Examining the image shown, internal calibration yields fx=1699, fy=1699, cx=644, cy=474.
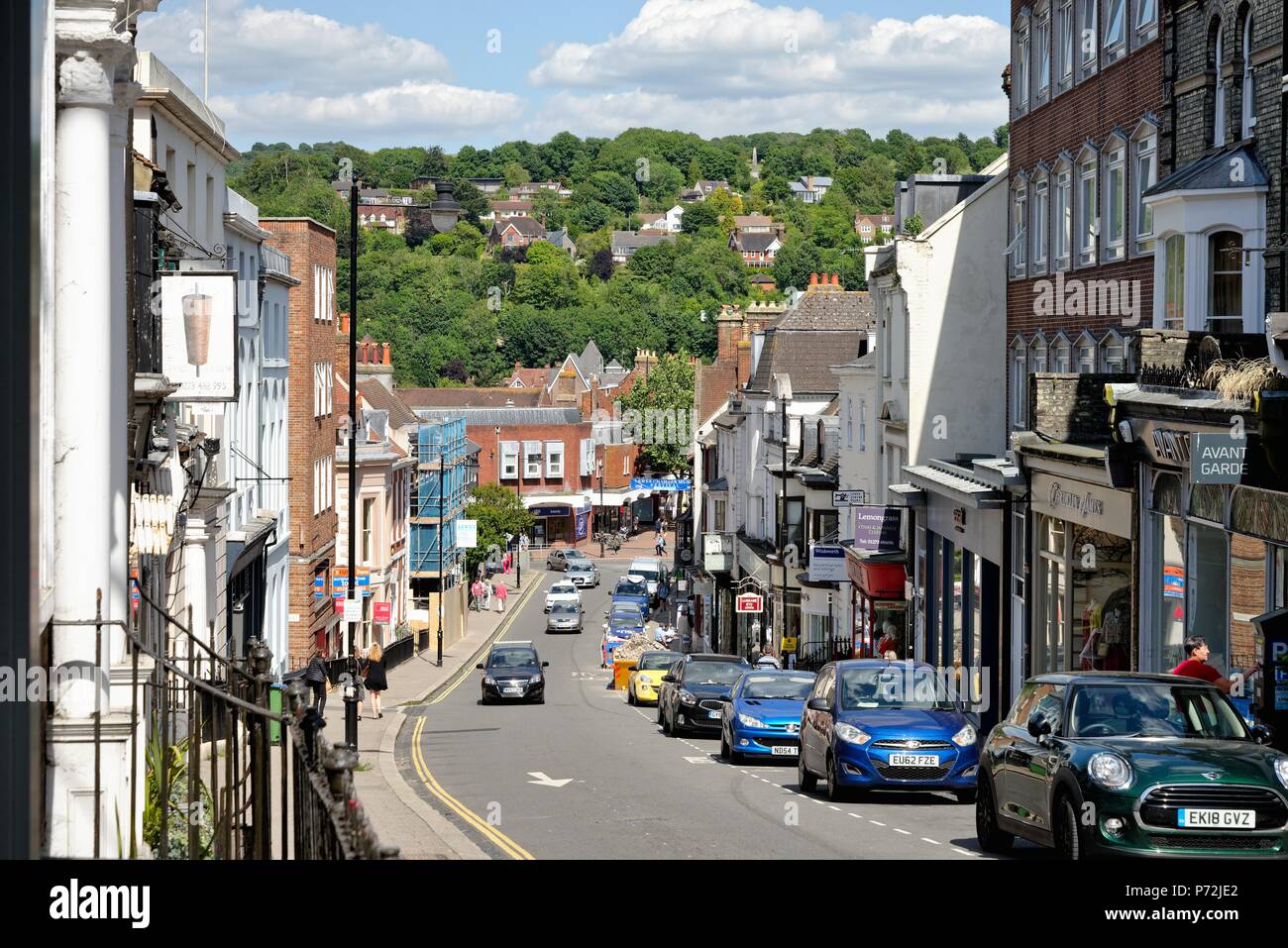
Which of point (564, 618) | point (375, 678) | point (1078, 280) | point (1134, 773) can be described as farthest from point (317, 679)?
point (564, 618)

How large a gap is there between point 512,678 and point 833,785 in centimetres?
2212

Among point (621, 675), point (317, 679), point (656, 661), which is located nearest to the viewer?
point (317, 679)

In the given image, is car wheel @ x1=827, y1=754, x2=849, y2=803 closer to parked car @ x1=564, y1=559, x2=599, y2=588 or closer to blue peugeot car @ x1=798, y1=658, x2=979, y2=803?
blue peugeot car @ x1=798, y1=658, x2=979, y2=803

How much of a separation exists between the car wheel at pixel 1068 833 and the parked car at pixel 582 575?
85.2 meters

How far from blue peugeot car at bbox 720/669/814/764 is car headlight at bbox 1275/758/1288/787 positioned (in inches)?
489

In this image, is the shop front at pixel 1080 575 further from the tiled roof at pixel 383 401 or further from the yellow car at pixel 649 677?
the tiled roof at pixel 383 401

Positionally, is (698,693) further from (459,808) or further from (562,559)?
(562,559)

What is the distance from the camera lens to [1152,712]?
44.1 ft

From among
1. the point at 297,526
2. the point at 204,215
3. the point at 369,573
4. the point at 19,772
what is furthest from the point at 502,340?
the point at 19,772

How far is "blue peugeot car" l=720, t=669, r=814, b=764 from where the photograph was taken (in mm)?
24953

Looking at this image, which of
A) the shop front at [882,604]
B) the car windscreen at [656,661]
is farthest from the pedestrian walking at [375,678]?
the shop front at [882,604]

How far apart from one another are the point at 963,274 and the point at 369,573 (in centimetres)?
2690

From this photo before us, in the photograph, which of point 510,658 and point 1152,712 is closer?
point 1152,712

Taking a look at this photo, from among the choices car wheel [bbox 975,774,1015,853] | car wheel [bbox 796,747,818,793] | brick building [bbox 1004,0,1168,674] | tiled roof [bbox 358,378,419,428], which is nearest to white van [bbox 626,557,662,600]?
tiled roof [bbox 358,378,419,428]
